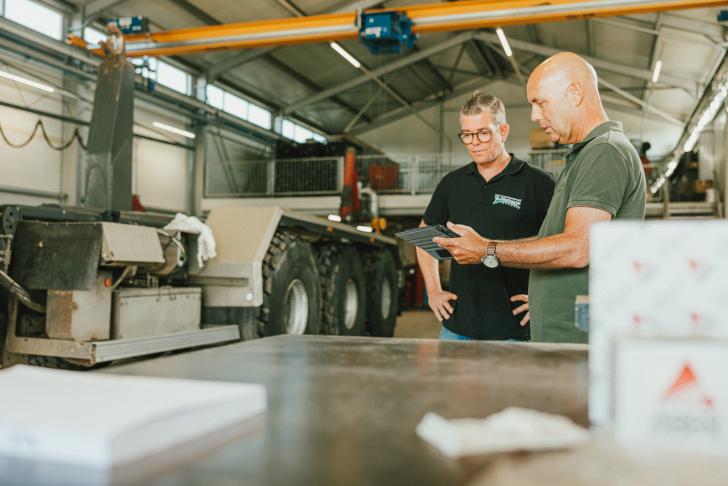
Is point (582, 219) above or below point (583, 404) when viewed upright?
above

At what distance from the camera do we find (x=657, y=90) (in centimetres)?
2009

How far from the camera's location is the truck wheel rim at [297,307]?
6098 mm

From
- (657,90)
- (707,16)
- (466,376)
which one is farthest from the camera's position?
(657,90)

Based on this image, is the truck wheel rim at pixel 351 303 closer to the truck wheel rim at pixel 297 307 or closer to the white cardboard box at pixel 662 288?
the truck wheel rim at pixel 297 307

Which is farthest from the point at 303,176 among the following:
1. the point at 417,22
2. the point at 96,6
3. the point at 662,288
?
the point at 662,288

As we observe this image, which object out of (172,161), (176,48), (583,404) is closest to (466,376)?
(583,404)

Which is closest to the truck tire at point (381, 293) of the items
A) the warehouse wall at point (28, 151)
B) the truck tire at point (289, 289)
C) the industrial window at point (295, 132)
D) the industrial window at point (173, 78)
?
the truck tire at point (289, 289)

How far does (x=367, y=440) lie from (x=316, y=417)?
0.15 meters

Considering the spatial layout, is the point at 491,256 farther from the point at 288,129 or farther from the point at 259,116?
the point at 288,129

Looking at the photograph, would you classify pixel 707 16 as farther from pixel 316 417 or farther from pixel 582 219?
pixel 316 417

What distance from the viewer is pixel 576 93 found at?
2.38 m

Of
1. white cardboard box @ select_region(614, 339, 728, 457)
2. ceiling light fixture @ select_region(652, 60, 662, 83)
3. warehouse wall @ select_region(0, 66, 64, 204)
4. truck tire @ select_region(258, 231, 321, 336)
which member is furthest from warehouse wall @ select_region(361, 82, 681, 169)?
white cardboard box @ select_region(614, 339, 728, 457)

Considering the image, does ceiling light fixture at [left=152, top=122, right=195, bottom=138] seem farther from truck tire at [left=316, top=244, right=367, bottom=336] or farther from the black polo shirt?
the black polo shirt

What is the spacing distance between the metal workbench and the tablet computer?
694 mm
